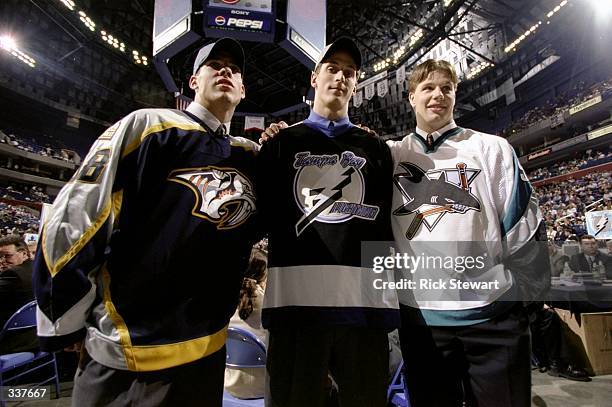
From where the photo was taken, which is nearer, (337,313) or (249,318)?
(337,313)

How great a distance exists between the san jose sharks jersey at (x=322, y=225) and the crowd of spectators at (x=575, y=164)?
1907 centimetres

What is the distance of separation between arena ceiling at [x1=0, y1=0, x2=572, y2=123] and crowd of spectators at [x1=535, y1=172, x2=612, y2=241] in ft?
23.9

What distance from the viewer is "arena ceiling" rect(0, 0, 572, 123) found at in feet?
37.0

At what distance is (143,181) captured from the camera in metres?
1.21

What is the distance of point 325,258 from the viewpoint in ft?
4.20

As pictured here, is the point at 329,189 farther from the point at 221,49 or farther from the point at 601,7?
the point at 601,7

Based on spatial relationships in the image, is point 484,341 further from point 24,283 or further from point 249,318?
point 24,283

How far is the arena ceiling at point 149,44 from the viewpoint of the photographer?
11281 mm

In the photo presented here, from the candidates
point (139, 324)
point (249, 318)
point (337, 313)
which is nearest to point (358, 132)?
point (337, 313)

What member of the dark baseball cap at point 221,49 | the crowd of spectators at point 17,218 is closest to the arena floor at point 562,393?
the dark baseball cap at point 221,49

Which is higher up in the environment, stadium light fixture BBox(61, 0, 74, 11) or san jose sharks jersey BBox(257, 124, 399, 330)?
stadium light fixture BBox(61, 0, 74, 11)

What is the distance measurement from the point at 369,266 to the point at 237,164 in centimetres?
67

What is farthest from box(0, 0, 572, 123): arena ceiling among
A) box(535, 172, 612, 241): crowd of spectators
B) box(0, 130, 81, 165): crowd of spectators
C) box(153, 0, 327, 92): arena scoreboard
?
box(535, 172, 612, 241): crowd of spectators

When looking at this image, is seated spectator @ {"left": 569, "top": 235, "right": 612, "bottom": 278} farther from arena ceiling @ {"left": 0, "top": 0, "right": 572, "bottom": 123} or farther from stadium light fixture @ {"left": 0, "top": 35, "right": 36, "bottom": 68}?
stadium light fixture @ {"left": 0, "top": 35, "right": 36, "bottom": 68}
